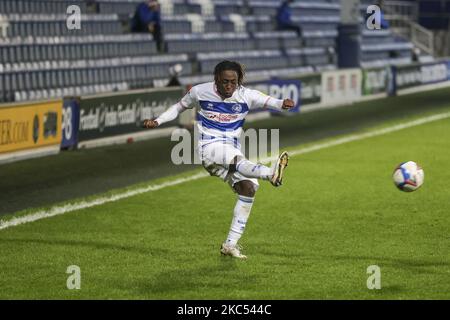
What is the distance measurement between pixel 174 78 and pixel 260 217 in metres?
11.4

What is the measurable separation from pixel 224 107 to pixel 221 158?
1.63 feet

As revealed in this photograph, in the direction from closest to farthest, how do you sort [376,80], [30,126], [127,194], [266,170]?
[266,170]
[127,194]
[30,126]
[376,80]

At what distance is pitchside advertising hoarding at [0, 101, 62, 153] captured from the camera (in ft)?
54.7

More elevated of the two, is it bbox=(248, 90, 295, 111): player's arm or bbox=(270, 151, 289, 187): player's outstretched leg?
bbox=(248, 90, 295, 111): player's arm

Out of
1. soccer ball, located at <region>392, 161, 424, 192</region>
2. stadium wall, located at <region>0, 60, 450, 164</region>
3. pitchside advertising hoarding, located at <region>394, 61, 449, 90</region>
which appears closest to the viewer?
soccer ball, located at <region>392, 161, 424, 192</region>

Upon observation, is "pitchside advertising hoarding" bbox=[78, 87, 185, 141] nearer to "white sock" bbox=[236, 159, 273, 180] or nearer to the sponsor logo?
the sponsor logo

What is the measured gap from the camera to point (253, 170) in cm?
912

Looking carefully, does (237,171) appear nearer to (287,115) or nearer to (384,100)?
(287,115)

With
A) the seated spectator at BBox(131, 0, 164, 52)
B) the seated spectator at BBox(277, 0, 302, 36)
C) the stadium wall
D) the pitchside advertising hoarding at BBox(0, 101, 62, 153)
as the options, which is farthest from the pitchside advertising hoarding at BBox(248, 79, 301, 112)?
the seated spectator at BBox(277, 0, 302, 36)

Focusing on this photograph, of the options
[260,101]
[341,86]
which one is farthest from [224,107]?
[341,86]

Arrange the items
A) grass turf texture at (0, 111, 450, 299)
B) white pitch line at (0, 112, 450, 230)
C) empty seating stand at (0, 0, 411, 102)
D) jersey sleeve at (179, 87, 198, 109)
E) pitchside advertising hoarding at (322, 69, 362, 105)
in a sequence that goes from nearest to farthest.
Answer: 1. grass turf texture at (0, 111, 450, 299)
2. jersey sleeve at (179, 87, 198, 109)
3. white pitch line at (0, 112, 450, 230)
4. empty seating stand at (0, 0, 411, 102)
5. pitchside advertising hoarding at (322, 69, 362, 105)

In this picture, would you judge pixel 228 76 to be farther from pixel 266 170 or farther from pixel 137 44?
pixel 137 44

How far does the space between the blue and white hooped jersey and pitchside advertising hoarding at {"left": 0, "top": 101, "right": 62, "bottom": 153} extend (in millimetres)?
7738
